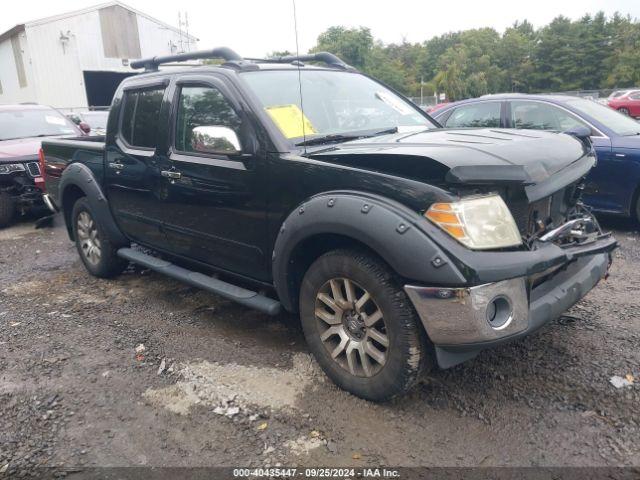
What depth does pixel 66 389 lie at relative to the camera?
325 centimetres

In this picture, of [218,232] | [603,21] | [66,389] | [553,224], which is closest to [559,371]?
[553,224]

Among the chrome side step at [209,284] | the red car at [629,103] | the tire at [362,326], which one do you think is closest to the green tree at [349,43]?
the red car at [629,103]

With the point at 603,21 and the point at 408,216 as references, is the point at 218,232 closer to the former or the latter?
the point at 408,216

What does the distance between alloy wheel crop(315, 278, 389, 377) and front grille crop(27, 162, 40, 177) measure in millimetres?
6440

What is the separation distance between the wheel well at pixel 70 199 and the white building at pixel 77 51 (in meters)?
21.6

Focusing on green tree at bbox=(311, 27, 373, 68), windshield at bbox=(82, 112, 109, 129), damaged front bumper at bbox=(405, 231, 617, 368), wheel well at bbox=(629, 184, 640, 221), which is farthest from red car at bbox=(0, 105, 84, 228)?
green tree at bbox=(311, 27, 373, 68)

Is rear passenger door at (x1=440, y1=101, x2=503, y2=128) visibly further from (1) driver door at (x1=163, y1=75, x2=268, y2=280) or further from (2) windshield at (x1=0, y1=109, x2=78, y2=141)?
(2) windshield at (x1=0, y1=109, x2=78, y2=141)

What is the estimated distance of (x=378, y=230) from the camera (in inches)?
100

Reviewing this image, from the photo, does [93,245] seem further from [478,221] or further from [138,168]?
[478,221]

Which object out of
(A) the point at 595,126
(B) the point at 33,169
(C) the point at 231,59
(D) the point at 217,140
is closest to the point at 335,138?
(D) the point at 217,140

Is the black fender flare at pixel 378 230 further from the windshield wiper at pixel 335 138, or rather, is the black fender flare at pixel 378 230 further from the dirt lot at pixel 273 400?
the dirt lot at pixel 273 400

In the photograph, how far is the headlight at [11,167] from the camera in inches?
299

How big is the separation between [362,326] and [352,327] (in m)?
0.07

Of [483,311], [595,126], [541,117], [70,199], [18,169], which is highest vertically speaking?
[541,117]
